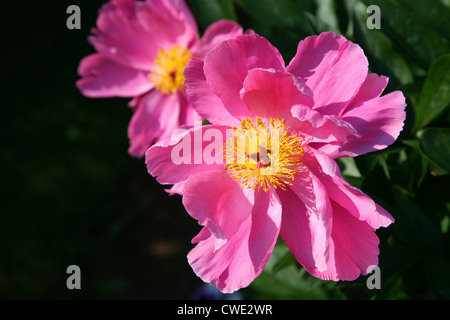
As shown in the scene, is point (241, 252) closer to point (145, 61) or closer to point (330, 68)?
point (330, 68)

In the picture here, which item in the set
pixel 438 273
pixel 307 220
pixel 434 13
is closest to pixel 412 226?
pixel 438 273

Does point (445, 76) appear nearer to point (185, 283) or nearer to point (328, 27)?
point (328, 27)

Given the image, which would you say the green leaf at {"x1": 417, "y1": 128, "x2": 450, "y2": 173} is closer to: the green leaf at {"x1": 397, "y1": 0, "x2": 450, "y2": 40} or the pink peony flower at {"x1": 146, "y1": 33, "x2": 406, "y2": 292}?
the pink peony flower at {"x1": 146, "y1": 33, "x2": 406, "y2": 292}

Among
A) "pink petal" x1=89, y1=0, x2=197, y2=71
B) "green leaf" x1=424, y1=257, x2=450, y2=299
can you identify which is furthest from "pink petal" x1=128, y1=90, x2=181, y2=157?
"green leaf" x1=424, y1=257, x2=450, y2=299

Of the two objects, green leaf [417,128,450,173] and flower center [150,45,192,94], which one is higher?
flower center [150,45,192,94]

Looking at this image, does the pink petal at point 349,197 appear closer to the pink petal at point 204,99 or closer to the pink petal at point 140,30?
the pink petal at point 204,99

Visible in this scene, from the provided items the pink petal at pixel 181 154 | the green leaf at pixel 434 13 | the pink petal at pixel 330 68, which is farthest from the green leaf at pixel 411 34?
the pink petal at pixel 181 154
